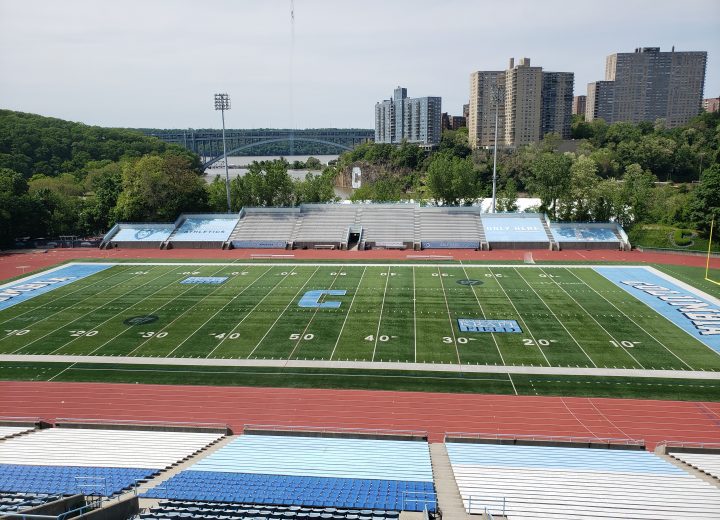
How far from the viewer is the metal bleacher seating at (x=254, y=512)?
10727mm

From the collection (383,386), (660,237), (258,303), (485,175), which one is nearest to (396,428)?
(383,386)

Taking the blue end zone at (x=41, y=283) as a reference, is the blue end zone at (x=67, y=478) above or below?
above

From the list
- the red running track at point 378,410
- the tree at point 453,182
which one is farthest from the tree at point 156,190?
the red running track at point 378,410

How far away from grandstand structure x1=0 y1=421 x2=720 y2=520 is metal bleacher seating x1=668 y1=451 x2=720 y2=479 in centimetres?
6

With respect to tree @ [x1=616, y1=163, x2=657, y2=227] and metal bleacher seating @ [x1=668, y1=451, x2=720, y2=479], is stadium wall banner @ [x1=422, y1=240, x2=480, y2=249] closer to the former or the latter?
tree @ [x1=616, y1=163, x2=657, y2=227]

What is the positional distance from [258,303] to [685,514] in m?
26.3

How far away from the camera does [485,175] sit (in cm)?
9662

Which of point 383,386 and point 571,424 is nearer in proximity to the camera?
point 571,424

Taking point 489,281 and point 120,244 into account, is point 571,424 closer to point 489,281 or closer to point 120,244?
point 489,281

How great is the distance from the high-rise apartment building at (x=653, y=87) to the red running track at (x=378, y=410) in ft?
552

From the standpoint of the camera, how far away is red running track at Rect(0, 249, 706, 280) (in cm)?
4472

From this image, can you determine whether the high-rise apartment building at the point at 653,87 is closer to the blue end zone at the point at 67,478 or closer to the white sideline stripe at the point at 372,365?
the white sideline stripe at the point at 372,365

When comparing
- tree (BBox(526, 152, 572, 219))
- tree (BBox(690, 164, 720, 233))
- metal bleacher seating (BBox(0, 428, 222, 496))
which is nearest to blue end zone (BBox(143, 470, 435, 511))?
metal bleacher seating (BBox(0, 428, 222, 496))

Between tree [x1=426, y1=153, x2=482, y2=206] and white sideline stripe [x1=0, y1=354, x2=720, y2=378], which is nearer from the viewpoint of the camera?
white sideline stripe [x1=0, y1=354, x2=720, y2=378]
